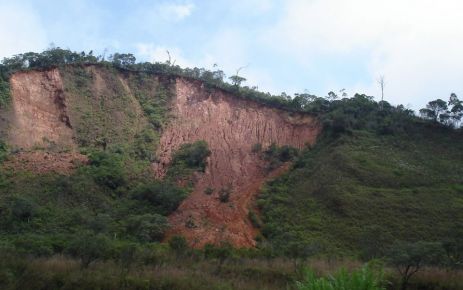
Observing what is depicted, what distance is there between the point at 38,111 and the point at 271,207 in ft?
60.7

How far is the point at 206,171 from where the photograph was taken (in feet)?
117

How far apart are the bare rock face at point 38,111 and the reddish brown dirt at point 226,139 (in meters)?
7.42

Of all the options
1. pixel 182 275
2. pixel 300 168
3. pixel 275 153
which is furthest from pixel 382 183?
pixel 182 275

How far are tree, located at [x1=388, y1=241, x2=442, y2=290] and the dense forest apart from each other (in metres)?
0.07

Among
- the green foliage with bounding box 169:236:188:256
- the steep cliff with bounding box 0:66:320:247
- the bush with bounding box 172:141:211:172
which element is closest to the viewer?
the green foliage with bounding box 169:236:188:256

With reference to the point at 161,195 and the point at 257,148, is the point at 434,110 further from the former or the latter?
the point at 161,195

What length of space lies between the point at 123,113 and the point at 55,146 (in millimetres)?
6561

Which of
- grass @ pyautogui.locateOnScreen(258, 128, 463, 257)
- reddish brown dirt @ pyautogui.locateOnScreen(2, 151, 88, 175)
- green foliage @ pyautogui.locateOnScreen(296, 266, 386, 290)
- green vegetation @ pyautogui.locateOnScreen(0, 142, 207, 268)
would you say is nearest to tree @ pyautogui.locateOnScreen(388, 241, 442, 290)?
grass @ pyautogui.locateOnScreen(258, 128, 463, 257)

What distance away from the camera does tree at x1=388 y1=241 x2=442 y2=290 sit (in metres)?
20.0

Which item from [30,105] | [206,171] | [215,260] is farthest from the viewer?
[30,105]

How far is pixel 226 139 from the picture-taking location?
40.4m

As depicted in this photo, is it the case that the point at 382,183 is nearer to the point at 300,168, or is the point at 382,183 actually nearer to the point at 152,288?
the point at 300,168

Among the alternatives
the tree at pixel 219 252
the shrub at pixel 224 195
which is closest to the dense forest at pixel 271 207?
the tree at pixel 219 252

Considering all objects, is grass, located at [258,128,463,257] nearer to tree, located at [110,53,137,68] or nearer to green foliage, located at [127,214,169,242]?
green foliage, located at [127,214,169,242]
